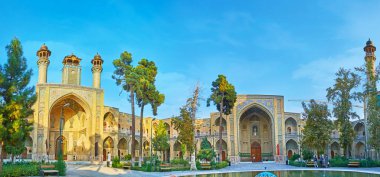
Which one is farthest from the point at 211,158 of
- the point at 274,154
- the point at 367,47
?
the point at 367,47

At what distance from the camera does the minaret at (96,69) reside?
48656mm

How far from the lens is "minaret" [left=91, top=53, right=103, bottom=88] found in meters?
48.7

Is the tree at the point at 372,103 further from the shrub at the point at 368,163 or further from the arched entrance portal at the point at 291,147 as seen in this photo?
the arched entrance portal at the point at 291,147

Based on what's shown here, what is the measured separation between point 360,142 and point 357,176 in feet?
121

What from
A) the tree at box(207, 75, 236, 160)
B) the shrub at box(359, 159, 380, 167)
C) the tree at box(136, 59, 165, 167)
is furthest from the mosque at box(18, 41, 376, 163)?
the shrub at box(359, 159, 380, 167)

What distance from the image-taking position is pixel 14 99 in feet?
66.5

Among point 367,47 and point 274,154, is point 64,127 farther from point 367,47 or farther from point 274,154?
point 367,47

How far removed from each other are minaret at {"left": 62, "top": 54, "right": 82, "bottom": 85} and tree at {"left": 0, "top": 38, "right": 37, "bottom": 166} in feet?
89.7

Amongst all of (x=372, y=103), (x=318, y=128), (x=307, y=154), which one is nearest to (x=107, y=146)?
(x=307, y=154)

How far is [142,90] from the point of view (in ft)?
118

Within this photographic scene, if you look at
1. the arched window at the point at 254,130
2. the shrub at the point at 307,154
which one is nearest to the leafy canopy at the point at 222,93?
the shrub at the point at 307,154

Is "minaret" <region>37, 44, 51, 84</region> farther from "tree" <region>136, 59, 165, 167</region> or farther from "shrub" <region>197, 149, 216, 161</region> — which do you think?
"shrub" <region>197, 149, 216, 161</region>

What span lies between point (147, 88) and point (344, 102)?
20.0m

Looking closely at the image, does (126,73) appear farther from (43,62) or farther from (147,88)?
(43,62)
